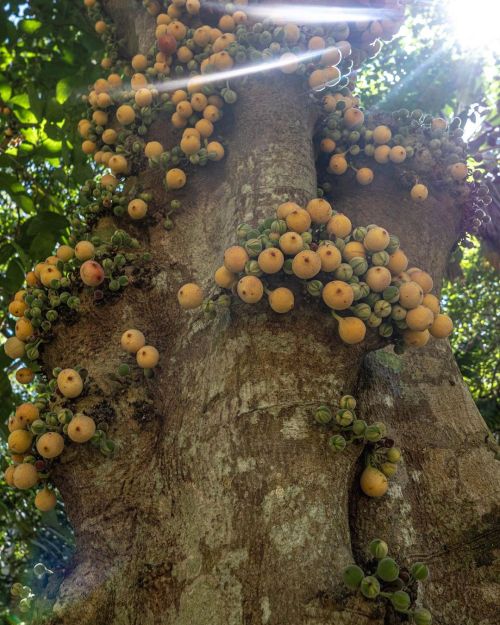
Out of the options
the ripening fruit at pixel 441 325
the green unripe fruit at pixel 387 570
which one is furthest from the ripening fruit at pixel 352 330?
the green unripe fruit at pixel 387 570

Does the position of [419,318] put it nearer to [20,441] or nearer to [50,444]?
[50,444]

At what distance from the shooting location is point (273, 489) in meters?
1.57

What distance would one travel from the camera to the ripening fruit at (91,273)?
7.16ft

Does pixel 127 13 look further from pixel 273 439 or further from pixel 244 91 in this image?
pixel 273 439

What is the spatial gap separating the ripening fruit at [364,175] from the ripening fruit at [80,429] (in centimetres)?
184

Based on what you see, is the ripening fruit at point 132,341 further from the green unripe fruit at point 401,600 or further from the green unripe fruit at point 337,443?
the green unripe fruit at point 401,600

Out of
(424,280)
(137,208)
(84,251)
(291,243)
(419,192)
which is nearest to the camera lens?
(291,243)

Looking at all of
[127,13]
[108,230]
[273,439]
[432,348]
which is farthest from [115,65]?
[273,439]

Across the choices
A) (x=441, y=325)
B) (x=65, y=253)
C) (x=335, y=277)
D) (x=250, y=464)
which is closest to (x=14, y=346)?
(x=65, y=253)

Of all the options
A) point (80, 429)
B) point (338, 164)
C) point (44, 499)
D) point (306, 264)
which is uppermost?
point (306, 264)

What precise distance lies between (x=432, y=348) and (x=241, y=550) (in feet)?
4.43

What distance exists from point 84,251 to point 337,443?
4.36ft

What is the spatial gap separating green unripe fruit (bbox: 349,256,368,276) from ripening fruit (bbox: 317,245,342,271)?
62 millimetres

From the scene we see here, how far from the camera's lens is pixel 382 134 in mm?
2869
